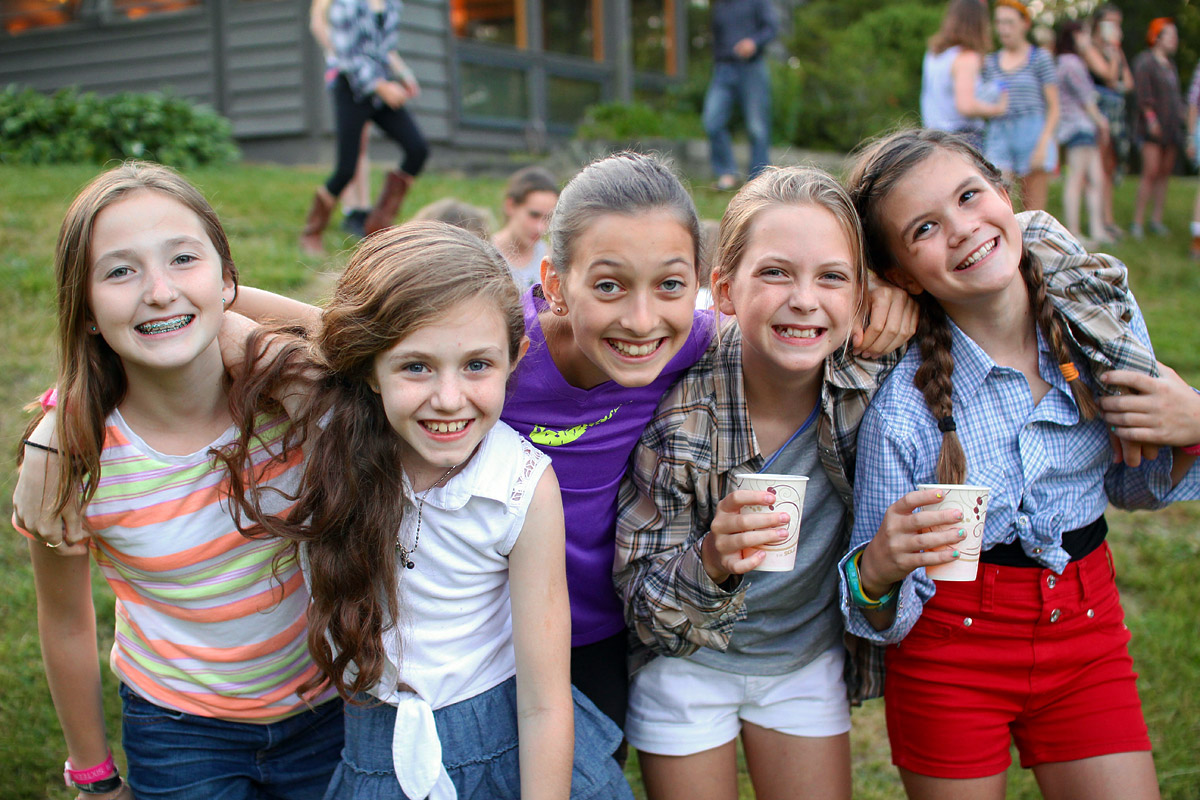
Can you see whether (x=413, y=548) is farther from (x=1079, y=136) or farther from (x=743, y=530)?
(x=1079, y=136)

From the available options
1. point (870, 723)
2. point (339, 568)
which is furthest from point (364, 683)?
point (870, 723)

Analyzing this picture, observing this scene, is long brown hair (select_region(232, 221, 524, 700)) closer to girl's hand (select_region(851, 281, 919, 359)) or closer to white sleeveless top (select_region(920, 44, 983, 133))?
girl's hand (select_region(851, 281, 919, 359))

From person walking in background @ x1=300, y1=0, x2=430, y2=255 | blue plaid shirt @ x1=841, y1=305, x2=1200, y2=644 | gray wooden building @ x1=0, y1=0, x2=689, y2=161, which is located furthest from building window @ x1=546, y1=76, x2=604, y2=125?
blue plaid shirt @ x1=841, y1=305, x2=1200, y2=644

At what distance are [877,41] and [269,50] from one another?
10.3m

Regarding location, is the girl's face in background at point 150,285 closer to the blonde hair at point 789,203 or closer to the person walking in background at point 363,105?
the blonde hair at point 789,203

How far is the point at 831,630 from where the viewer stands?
257cm

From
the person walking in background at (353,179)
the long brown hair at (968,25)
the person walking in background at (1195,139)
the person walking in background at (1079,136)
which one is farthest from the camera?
the person walking in background at (1079,136)

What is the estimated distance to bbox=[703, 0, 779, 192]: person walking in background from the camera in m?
9.04

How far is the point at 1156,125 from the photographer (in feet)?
32.0

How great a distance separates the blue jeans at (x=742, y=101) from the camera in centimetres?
904

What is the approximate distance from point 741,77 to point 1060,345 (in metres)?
7.39

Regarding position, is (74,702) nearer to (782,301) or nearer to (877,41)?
(782,301)

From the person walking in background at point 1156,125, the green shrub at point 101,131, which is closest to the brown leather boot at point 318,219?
the green shrub at point 101,131

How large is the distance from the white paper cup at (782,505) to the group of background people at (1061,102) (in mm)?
5041
